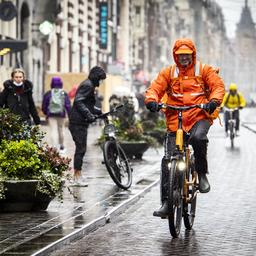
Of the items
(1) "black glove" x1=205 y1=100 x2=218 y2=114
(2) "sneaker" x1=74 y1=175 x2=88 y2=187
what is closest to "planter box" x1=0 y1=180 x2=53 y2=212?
(1) "black glove" x1=205 y1=100 x2=218 y2=114

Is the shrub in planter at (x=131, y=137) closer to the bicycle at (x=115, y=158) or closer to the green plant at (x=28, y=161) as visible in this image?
the bicycle at (x=115, y=158)

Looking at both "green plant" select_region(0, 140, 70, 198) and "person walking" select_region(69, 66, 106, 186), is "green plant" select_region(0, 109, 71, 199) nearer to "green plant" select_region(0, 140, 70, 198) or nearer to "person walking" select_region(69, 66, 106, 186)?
"green plant" select_region(0, 140, 70, 198)

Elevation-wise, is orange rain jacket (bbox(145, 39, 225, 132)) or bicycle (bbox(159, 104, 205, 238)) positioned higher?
orange rain jacket (bbox(145, 39, 225, 132))

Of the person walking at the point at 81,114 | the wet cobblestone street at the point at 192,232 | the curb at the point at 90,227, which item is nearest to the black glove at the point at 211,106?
the wet cobblestone street at the point at 192,232

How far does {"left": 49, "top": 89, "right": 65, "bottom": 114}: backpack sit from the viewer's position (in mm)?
23469

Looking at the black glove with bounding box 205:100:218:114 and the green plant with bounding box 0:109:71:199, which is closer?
the black glove with bounding box 205:100:218:114

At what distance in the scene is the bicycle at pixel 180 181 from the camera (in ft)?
31.5

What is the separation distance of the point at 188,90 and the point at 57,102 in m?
13.6

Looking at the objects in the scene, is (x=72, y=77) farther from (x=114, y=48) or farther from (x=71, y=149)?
(x=114, y=48)

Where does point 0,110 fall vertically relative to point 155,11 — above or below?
below

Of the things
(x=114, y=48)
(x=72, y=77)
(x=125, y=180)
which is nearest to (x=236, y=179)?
(x=125, y=180)

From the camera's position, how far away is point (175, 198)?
31.8 ft

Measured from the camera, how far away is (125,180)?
15047 mm

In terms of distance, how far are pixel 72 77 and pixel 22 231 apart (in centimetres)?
3515
